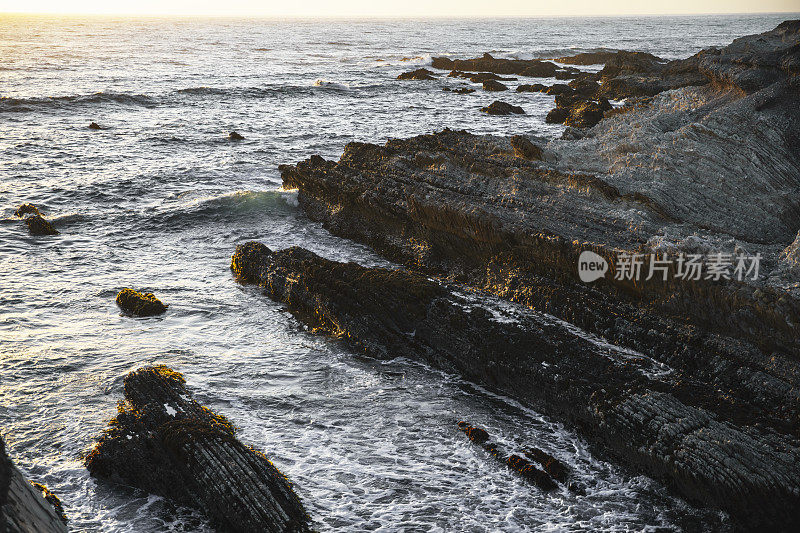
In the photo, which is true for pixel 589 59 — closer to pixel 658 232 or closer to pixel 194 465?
pixel 658 232

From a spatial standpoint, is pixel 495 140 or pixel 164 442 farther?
pixel 495 140

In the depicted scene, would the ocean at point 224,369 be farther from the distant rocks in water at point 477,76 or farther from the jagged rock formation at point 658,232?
the distant rocks in water at point 477,76

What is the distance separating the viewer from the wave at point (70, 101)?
32406 mm

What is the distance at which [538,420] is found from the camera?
25.8 ft

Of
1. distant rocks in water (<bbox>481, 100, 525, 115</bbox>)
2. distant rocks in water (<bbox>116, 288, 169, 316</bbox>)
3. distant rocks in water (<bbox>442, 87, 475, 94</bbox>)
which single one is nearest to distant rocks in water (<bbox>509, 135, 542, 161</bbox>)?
distant rocks in water (<bbox>116, 288, 169, 316</bbox>)

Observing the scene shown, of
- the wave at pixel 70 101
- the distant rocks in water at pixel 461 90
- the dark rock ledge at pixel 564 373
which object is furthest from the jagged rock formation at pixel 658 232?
the distant rocks in water at pixel 461 90

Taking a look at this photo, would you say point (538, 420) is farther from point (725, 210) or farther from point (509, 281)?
point (725, 210)

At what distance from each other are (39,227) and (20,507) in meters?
12.6

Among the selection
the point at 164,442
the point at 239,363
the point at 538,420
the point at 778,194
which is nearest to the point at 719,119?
the point at 778,194

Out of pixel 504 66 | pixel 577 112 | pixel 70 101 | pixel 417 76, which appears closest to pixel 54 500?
pixel 577 112

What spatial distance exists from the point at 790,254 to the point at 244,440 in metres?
8.45

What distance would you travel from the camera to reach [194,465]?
6.51 meters

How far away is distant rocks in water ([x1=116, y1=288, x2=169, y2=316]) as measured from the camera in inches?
427

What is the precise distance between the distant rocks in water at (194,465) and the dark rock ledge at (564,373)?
294 centimetres
